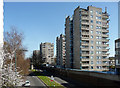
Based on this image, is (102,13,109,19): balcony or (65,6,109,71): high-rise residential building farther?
(102,13,109,19): balcony

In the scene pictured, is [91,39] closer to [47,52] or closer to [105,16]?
[105,16]

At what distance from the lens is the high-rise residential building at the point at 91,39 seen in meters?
32.2

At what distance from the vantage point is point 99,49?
33.3 m

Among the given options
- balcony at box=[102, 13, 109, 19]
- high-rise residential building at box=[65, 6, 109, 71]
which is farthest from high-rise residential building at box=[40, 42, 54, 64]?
balcony at box=[102, 13, 109, 19]

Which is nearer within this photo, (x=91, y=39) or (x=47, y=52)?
(x=91, y=39)

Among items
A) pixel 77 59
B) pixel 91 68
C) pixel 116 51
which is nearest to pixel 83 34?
pixel 77 59

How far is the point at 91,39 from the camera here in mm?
32875

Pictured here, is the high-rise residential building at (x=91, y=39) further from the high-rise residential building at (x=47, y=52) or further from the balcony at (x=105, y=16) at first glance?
the high-rise residential building at (x=47, y=52)

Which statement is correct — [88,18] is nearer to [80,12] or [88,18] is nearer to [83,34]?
[80,12]

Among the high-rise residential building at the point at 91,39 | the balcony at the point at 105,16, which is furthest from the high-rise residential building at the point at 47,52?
the balcony at the point at 105,16

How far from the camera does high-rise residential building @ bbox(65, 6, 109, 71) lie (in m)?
32.2

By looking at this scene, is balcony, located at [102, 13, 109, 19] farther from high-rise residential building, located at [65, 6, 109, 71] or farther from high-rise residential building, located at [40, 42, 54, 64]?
high-rise residential building, located at [40, 42, 54, 64]

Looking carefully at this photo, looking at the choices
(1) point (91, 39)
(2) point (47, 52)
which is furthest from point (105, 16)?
(2) point (47, 52)

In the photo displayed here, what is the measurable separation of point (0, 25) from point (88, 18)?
77.7 ft
